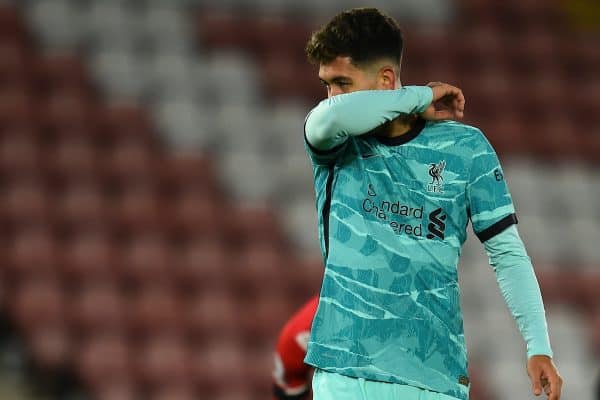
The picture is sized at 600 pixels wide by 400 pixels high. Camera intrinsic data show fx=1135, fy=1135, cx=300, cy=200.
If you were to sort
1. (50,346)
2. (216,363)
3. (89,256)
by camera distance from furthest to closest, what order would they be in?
(89,256) → (216,363) → (50,346)

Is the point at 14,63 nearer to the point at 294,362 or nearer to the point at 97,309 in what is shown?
the point at 97,309

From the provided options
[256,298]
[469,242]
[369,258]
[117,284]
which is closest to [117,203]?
[117,284]

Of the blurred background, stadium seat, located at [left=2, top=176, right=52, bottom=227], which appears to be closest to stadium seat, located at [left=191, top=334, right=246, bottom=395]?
the blurred background

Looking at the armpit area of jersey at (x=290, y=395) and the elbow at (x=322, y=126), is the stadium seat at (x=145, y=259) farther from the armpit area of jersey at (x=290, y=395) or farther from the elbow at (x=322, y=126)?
the elbow at (x=322, y=126)

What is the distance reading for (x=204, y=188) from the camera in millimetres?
5926

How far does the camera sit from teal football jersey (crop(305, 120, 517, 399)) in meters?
1.96

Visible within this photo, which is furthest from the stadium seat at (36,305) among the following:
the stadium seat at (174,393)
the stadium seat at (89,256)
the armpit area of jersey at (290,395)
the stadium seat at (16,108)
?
the armpit area of jersey at (290,395)

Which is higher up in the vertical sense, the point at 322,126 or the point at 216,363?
the point at 322,126

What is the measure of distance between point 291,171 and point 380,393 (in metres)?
4.13

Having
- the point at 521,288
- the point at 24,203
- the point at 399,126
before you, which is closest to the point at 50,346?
the point at 24,203

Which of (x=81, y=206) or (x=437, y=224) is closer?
(x=437, y=224)

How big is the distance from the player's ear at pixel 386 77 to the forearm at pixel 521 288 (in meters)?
0.33

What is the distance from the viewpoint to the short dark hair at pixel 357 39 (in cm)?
201

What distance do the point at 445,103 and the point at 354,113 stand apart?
0.76 ft
